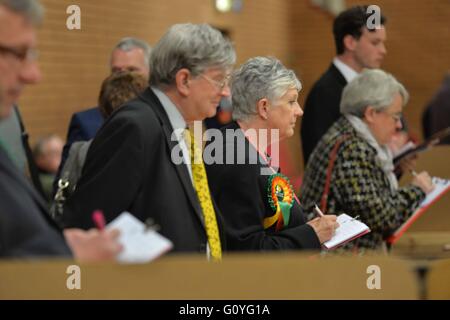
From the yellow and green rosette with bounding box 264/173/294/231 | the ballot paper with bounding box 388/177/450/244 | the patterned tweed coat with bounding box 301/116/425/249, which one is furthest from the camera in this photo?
the ballot paper with bounding box 388/177/450/244

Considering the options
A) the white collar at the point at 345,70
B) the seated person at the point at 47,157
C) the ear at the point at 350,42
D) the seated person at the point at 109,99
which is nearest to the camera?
the seated person at the point at 109,99

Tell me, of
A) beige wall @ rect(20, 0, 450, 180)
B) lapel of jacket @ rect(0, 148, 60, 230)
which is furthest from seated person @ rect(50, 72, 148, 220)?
beige wall @ rect(20, 0, 450, 180)

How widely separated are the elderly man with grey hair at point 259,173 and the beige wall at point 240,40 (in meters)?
2.73

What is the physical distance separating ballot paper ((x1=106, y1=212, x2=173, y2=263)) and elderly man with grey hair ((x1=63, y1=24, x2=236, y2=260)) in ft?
2.26

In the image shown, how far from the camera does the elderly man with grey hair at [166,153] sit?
2691mm

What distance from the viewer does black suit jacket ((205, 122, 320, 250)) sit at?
3158mm

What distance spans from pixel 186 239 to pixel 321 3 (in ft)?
34.8

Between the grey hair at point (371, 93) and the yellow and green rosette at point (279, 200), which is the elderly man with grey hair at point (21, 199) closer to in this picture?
the yellow and green rosette at point (279, 200)

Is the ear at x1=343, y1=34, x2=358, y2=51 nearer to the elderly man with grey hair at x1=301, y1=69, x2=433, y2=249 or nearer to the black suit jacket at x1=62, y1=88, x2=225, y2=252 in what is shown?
the elderly man with grey hair at x1=301, y1=69, x2=433, y2=249

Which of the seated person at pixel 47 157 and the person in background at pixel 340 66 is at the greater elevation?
the person in background at pixel 340 66

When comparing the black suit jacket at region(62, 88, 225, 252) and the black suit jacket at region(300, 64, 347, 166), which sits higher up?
the black suit jacket at region(62, 88, 225, 252)

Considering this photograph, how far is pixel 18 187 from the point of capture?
207cm

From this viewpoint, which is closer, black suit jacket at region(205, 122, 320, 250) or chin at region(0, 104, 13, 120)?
chin at region(0, 104, 13, 120)

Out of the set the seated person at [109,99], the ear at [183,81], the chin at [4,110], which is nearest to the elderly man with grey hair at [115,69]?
the seated person at [109,99]
